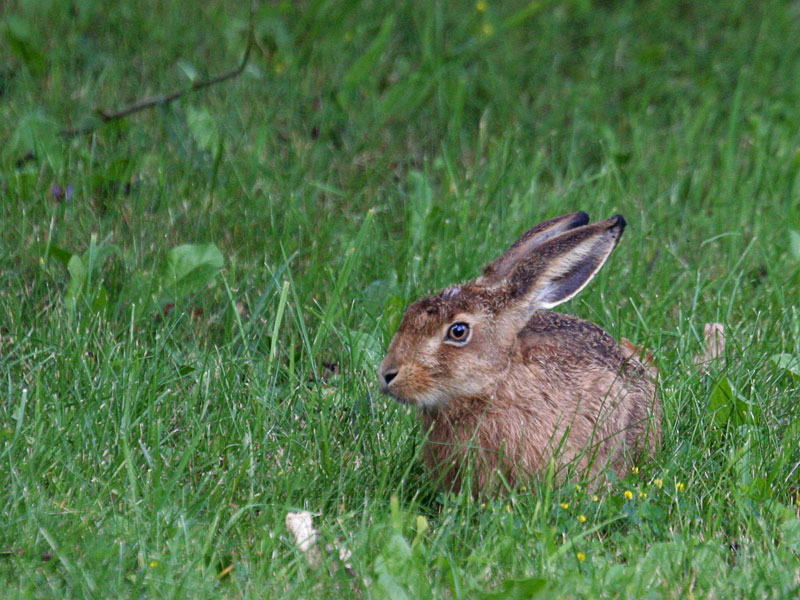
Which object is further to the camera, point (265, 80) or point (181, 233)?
point (265, 80)

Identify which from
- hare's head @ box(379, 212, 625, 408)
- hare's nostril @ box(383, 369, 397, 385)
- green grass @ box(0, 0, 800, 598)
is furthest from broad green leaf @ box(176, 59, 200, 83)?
hare's nostril @ box(383, 369, 397, 385)

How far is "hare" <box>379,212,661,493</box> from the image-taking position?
3.46 metres

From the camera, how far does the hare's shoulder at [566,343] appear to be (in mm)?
3656

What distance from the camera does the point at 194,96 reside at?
19.6 feet

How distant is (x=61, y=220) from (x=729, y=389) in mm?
2799

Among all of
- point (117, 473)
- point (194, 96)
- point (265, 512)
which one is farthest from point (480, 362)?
point (194, 96)

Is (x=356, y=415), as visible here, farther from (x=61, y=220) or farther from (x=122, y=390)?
(x=61, y=220)

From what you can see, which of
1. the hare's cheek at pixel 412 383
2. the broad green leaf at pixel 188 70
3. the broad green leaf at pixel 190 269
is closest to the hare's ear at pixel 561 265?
the hare's cheek at pixel 412 383

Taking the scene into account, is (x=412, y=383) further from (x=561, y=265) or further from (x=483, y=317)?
(x=561, y=265)

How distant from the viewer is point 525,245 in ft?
12.7

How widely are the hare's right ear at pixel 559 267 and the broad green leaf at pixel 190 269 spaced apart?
123 cm

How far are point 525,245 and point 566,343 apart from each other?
38 centimetres

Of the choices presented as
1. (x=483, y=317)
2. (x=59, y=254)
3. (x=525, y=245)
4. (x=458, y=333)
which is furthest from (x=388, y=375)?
(x=59, y=254)

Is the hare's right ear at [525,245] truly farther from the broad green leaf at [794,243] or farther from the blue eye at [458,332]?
the broad green leaf at [794,243]
